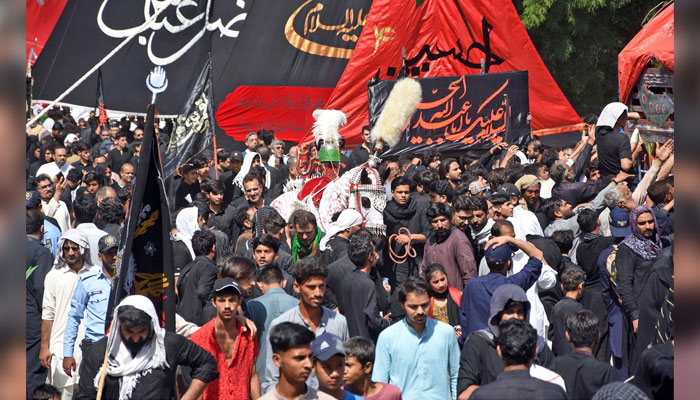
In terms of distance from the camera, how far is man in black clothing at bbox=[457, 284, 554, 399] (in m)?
4.79

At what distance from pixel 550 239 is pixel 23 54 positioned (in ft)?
19.6

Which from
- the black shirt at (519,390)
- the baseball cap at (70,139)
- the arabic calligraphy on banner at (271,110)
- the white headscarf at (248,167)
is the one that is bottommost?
the baseball cap at (70,139)

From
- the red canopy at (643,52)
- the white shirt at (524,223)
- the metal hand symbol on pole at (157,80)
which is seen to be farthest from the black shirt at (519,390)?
the metal hand symbol on pole at (157,80)

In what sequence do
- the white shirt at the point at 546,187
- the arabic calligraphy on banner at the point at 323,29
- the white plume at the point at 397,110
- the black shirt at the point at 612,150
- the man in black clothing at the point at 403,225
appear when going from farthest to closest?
1. the arabic calligraphy on banner at the point at 323,29
2. the white plume at the point at 397,110
3. the white shirt at the point at 546,187
4. the black shirt at the point at 612,150
5. the man in black clothing at the point at 403,225

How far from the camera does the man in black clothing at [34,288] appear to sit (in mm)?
6480

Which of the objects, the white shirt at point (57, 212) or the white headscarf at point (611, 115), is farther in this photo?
the white headscarf at point (611, 115)

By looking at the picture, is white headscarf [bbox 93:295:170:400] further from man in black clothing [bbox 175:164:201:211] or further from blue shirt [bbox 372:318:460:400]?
man in black clothing [bbox 175:164:201:211]

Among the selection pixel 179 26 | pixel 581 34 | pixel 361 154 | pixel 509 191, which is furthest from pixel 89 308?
pixel 179 26

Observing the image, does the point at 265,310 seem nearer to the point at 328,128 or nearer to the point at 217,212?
the point at 217,212

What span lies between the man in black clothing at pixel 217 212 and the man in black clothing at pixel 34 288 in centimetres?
228

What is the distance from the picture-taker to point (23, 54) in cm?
169

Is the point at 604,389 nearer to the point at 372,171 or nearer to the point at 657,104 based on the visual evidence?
the point at 372,171

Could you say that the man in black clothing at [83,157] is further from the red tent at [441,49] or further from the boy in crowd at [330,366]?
the boy in crowd at [330,366]

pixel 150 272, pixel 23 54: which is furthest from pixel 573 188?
pixel 23 54
